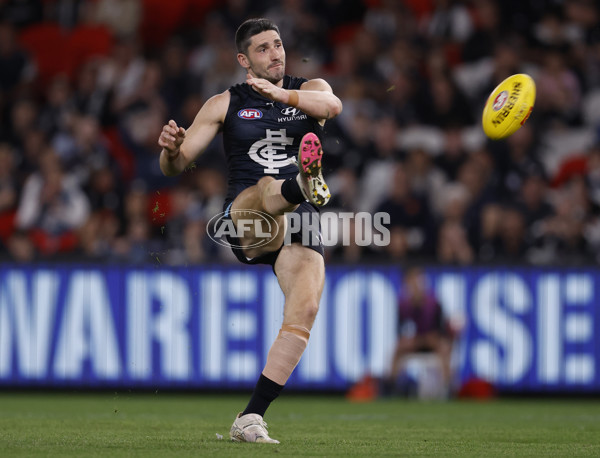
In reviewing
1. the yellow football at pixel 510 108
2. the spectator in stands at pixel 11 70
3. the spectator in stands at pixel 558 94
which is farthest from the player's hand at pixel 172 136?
the spectator in stands at pixel 11 70

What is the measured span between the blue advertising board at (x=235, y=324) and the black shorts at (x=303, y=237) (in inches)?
212

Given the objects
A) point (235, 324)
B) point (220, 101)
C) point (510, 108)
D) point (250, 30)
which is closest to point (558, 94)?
point (235, 324)

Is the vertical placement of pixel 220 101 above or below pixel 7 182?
below

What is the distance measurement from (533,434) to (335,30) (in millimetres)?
9391

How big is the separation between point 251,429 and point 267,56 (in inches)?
92.9

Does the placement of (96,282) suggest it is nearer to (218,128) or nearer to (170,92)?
(170,92)

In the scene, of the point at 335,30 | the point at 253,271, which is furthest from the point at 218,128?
the point at 335,30

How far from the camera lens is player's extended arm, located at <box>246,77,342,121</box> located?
6525 mm

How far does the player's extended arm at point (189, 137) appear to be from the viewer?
22.4 feet

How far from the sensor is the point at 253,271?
1283 centimetres

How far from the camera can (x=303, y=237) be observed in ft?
23.2

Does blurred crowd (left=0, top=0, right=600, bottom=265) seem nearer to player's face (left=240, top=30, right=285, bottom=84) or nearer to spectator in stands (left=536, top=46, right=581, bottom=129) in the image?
spectator in stands (left=536, top=46, right=581, bottom=129)

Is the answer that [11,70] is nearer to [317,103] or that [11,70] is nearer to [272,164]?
[272,164]

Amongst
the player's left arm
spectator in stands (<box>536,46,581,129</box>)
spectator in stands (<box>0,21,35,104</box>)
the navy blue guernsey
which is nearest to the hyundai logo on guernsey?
the navy blue guernsey
